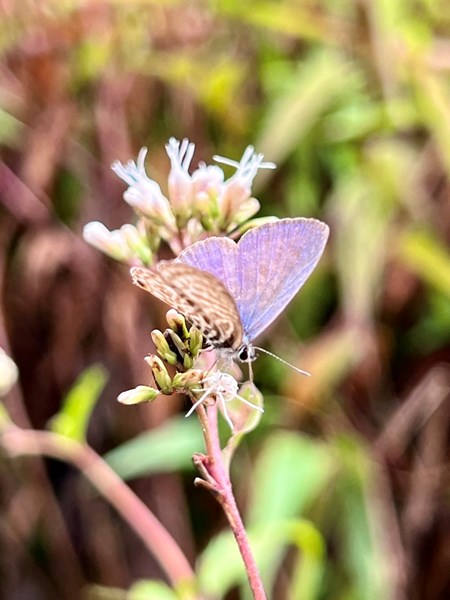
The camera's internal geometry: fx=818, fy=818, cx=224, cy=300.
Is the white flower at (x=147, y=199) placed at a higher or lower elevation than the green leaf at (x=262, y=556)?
higher

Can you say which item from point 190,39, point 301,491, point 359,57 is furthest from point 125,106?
point 301,491

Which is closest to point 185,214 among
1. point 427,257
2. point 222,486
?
point 222,486

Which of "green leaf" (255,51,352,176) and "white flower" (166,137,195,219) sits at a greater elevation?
"green leaf" (255,51,352,176)

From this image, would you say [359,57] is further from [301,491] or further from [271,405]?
[301,491]

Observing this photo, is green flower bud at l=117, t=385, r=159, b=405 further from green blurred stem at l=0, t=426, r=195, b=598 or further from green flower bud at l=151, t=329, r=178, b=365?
green blurred stem at l=0, t=426, r=195, b=598

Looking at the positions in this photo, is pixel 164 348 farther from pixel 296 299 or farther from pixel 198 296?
pixel 296 299

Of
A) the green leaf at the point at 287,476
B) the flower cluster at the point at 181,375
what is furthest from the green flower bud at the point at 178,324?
the green leaf at the point at 287,476

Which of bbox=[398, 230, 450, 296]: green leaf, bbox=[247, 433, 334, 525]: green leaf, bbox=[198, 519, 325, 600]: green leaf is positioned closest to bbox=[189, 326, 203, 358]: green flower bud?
bbox=[198, 519, 325, 600]: green leaf

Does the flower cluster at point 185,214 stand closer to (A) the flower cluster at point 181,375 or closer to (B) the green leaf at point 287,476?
(A) the flower cluster at point 181,375
